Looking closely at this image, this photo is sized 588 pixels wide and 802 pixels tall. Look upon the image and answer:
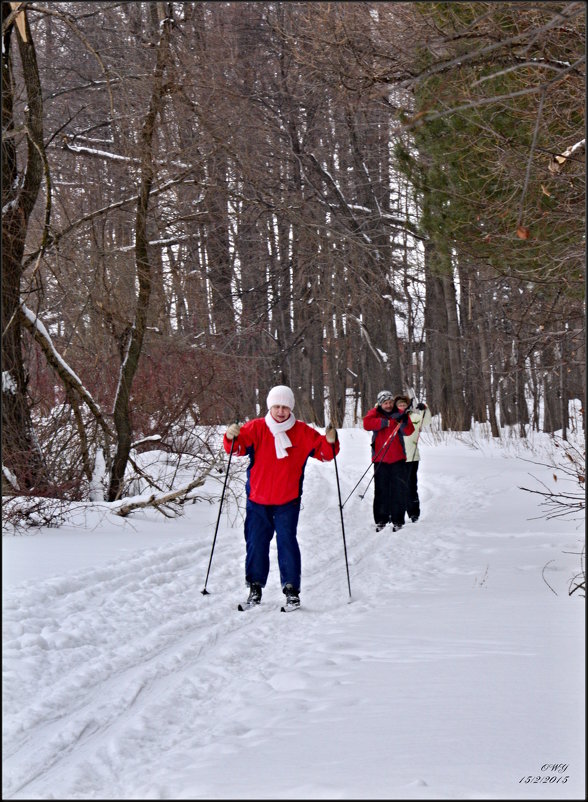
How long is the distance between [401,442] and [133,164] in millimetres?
5108

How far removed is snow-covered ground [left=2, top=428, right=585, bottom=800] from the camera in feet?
11.1

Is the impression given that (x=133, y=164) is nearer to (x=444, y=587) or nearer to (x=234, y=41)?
(x=234, y=41)

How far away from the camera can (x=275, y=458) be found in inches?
284

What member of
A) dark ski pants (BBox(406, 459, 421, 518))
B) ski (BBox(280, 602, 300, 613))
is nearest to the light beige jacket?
dark ski pants (BBox(406, 459, 421, 518))

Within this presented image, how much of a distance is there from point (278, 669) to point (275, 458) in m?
2.46

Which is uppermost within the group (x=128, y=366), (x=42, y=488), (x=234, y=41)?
(x=234, y=41)

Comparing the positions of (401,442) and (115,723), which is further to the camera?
(401,442)

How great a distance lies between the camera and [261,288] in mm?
22844

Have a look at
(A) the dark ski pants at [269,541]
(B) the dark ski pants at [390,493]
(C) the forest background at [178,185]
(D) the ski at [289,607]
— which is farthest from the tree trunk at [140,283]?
(D) the ski at [289,607]

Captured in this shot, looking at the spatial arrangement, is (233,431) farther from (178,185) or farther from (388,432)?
(178,185)

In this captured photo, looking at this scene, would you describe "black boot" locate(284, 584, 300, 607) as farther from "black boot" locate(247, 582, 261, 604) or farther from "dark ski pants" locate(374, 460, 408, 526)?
"dark ski pants" locate(374, 460, 408, 526)

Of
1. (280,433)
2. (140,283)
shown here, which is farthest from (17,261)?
(280,433)

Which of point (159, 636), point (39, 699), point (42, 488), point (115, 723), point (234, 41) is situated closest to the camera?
point (115, 723)

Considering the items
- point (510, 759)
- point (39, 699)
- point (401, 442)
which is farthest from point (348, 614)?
point (401, 442)
